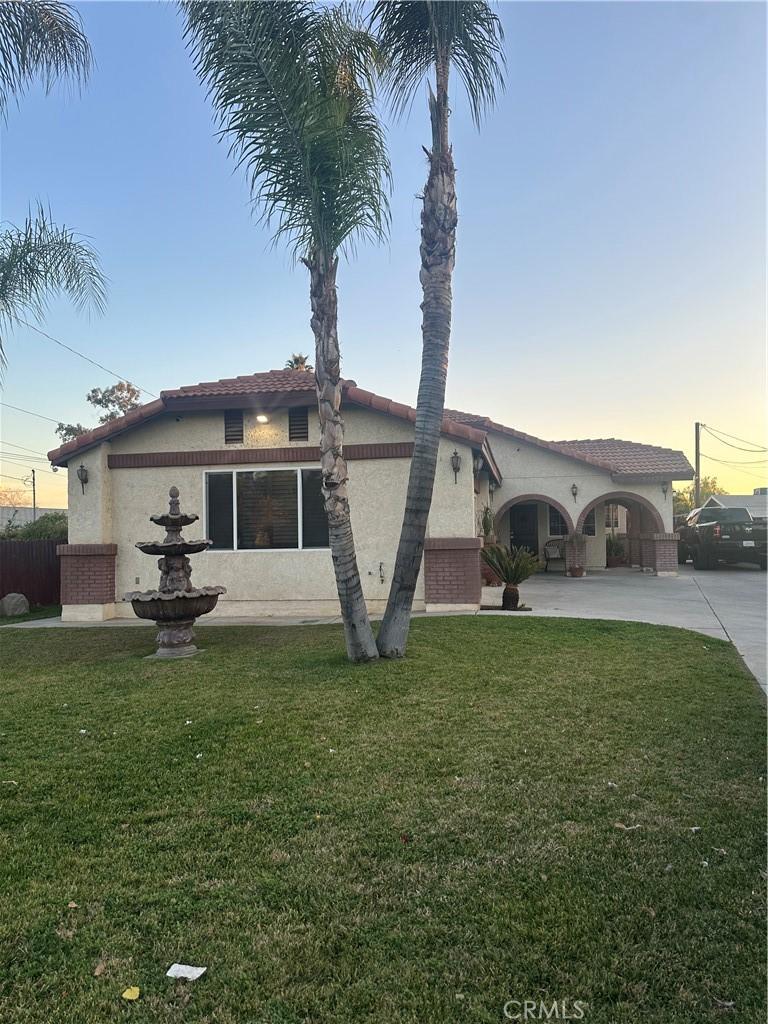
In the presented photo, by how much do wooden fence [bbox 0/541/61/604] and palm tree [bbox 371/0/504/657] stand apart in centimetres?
1083

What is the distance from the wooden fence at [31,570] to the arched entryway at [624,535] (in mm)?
14460

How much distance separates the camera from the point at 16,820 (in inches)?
134

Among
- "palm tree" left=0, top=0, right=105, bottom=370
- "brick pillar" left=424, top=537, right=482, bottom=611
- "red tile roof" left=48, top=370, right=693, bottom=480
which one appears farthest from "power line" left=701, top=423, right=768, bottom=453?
"palm tree" left=0, top=0, right=105, bottom=370

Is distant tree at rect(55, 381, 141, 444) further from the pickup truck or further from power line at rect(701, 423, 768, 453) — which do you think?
power line at rect(701, 423, 768, 453)

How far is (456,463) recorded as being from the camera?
35.9 ft

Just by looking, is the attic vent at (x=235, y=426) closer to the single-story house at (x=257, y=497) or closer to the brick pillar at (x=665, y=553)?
the single-story house at (x=257, y=497)

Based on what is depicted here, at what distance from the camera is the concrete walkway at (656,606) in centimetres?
903

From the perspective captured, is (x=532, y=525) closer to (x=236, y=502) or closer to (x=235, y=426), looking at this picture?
(x=236, y=502)

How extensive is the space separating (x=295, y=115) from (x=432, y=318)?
2599mm

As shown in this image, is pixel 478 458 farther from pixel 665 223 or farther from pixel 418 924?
pixel 418 924

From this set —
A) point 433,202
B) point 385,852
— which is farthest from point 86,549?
point 385,852

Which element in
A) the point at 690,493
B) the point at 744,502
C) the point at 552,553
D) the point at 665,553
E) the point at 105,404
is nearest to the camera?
the point at 665,553

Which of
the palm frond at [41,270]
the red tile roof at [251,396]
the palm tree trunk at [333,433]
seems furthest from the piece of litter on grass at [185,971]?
the palm frond at [41,270]

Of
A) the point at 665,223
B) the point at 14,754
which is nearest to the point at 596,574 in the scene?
the point at 665,223
